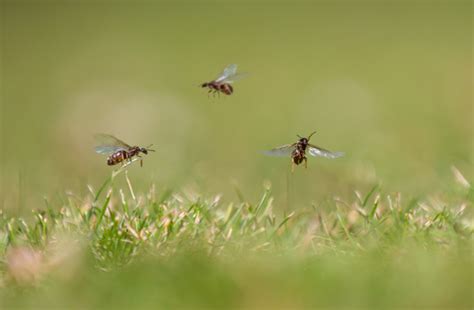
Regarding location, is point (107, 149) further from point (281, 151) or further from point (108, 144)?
point (281, 151)

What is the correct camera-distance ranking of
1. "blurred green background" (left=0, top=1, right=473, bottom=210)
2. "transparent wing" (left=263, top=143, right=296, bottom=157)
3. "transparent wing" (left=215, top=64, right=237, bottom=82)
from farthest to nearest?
"blurred green background" (left=0, top=1, right=473, bottom=210), "transparent wing" (left=215, top=64, right=237, bottom=82), "transparent wing" (left=263, top=143, right=296, bottom=157)

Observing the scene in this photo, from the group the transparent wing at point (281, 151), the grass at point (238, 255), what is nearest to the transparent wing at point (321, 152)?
the transparent wing at point (281, 151)

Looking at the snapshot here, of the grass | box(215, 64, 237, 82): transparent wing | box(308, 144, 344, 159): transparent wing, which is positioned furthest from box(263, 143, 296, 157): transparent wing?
box(215, 64, 237, 82): transparent wing

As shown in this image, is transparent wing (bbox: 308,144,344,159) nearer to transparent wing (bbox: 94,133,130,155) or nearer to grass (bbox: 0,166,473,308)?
grass (bbox: 0,166,473,308)

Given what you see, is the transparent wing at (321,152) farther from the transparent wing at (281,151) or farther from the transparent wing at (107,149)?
the transparent wing at (107,149)

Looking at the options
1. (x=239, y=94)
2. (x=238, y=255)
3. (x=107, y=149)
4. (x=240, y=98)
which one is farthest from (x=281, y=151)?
(x=239, y=94)
